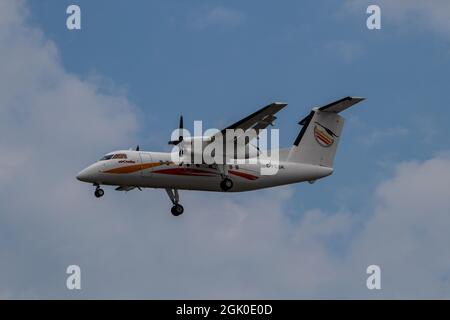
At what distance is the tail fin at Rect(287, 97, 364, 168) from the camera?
119ft

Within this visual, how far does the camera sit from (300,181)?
35.8m

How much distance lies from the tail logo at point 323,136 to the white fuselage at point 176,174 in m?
1.28

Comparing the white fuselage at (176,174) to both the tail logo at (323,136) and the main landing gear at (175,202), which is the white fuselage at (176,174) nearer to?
the tail logo at (323,136)

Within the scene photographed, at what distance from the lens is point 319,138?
36.5 metres

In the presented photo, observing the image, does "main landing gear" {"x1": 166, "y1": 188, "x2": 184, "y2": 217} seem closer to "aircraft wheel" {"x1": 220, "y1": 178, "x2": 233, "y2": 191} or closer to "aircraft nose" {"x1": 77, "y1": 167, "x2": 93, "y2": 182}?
"aircraft wheel" {"x1": 220, "y1": 178, "x2": 233, "y2": 191}

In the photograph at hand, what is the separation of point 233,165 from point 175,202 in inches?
126

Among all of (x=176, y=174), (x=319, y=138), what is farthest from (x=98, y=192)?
→ (x=319, y=138)

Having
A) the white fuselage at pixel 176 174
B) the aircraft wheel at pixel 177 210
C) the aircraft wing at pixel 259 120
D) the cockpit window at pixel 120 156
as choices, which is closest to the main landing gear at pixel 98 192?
the white fuselage at pixel 176 174
